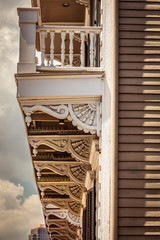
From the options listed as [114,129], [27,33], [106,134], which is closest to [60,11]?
[27,33]

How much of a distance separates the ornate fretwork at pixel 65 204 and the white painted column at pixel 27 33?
25.6 ft

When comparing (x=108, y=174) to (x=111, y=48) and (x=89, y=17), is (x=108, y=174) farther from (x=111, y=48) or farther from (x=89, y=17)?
(x=89, y=17)

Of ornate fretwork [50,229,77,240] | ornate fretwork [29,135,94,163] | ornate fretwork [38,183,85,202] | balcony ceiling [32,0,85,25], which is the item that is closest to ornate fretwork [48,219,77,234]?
ornate fretwork [50,229,77,240]

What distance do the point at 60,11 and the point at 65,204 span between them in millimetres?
5783

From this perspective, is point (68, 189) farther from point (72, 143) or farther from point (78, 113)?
point (78, 113)

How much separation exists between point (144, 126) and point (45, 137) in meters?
2.71

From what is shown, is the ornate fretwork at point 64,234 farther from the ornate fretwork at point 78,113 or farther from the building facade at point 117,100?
the ornate fretwork at point 78,113

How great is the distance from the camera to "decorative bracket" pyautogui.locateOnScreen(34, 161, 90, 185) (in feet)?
33.1

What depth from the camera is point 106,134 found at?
245 inches

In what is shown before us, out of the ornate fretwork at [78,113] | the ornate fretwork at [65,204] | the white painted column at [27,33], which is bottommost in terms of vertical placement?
the ornate fretwork at [65,204]

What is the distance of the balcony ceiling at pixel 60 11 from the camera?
1234 cm

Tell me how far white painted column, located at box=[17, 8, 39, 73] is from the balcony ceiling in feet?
16.9

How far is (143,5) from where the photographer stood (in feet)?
21.5

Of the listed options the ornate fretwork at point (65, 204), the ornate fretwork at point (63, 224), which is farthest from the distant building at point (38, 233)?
the ornate fretwork at point (65, 204)
